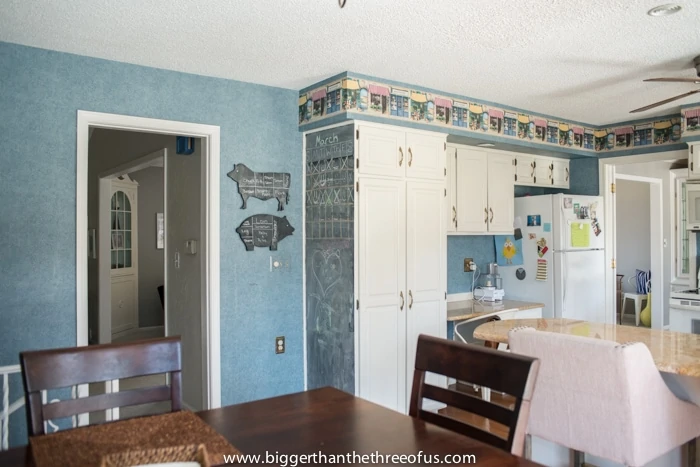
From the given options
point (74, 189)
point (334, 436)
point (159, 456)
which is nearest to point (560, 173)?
point (74, 189)

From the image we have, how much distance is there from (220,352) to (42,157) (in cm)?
157

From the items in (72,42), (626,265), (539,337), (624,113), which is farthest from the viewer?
(626,265)

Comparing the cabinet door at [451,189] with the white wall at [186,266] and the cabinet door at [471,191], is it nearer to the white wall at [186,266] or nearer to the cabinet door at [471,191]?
the cabinet door at [471,191]

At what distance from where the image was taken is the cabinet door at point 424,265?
377cm

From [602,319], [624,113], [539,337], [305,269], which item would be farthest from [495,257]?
[539,337]

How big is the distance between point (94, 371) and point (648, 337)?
8.06 feet

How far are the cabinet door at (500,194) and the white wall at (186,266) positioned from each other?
96.7 inches

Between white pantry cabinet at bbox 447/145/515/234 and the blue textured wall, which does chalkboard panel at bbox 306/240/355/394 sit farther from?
white pantry cabinet at bbox 447/145/515/234

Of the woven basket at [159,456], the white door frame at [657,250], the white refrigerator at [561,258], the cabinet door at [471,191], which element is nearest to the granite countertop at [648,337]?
the cabinet door at [471,191]

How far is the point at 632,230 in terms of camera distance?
784cm

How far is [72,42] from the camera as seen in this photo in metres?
2.87

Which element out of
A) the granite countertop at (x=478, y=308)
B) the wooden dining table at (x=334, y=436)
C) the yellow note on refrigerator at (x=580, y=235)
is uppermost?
the yellow note on refrigerator at (x=580, y=235)

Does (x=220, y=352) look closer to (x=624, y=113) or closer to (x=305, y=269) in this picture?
(x=305, y=269)

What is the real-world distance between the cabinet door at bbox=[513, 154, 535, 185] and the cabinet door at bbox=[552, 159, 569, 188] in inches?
14.6
